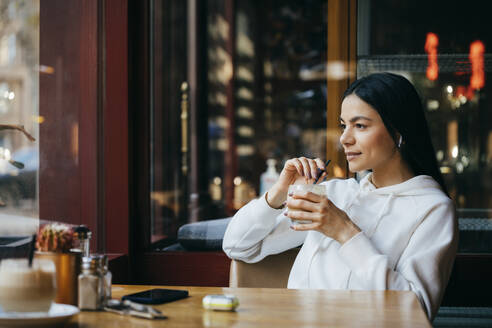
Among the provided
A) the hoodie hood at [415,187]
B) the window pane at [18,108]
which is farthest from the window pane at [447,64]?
the window pane at [18,108]

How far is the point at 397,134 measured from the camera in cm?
160

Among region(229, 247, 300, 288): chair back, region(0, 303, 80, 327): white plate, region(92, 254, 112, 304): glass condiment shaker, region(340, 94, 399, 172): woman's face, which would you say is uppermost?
region(340, 94, 399, 172): woman's face

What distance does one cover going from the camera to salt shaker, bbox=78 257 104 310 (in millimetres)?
1073

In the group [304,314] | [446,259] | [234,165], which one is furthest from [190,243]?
[234,165]

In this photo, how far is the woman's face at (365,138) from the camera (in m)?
1.58

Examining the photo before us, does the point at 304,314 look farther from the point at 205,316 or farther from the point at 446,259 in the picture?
the point at 446,259

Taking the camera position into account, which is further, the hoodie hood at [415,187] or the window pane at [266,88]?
the window pane at [266,88]

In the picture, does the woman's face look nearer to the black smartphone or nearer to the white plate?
the black smartphone

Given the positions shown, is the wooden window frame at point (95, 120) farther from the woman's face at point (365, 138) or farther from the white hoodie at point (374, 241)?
the woman's face at point (365, 138)

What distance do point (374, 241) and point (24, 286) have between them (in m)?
0.92

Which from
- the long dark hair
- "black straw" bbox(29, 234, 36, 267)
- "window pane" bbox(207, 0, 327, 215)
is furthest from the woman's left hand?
"window pane" bbox(207, 0, 327, 215)

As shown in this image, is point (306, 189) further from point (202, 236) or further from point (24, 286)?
point (202, 236)

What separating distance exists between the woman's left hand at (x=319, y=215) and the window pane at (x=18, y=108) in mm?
855

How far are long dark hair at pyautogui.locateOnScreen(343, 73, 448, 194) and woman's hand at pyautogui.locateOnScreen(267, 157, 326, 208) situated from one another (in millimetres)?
227
